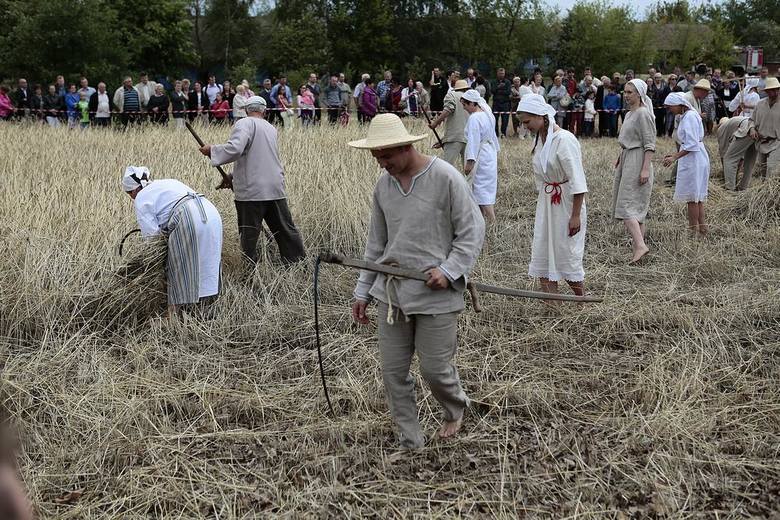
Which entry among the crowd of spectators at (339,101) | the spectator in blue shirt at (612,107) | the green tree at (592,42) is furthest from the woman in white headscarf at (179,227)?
the green tree at (592,42)

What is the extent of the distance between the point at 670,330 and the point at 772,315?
75 centimetres

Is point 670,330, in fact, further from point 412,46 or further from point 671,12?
point 671,12

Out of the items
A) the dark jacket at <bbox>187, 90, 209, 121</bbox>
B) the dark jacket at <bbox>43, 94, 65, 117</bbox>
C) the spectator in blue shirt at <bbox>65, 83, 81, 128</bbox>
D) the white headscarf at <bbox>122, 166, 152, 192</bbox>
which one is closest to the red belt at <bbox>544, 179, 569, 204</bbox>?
the white headscarf at <bbox>122, 166, 152, 192</bbox>

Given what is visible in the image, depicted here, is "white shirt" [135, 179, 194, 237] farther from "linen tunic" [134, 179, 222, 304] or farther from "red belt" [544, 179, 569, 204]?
Answer: "red belt" [544, 179, 569, 204]

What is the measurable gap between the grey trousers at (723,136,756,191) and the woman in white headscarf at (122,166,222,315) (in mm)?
7537

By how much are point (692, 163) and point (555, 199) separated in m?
3.20

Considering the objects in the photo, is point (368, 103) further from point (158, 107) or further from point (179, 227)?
point (179, 227)

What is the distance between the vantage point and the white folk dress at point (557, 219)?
18.7 feet

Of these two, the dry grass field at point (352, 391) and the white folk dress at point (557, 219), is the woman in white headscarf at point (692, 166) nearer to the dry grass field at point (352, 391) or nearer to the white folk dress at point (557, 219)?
the dry grass field at point (352, 391)

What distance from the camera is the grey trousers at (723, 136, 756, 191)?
1091 centimetres

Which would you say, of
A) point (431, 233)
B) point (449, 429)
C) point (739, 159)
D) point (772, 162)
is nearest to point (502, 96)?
point (739, 159)

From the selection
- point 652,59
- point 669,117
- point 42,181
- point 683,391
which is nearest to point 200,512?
point 683,391

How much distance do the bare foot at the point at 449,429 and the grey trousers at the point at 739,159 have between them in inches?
311

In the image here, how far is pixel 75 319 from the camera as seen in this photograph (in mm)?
5637
